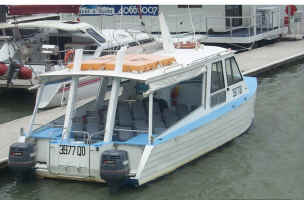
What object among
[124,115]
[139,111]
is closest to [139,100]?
[139,111]

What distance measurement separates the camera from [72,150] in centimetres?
1162

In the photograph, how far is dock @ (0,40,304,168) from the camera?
15290 mm

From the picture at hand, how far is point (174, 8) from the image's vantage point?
26.9 m

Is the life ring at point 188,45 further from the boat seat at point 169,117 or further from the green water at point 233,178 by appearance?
the green water at point 233,178

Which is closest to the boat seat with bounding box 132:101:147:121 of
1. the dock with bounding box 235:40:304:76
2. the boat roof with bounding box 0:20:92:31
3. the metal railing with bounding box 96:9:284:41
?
the boat roof with bounding box 0:20:92:31

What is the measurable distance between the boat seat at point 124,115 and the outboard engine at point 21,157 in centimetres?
194

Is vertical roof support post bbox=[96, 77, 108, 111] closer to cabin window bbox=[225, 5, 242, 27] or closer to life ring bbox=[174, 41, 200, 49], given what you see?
life ring bbox=[174, 41, 200, 49]

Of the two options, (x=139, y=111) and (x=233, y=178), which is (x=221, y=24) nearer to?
(x=139, y=111)

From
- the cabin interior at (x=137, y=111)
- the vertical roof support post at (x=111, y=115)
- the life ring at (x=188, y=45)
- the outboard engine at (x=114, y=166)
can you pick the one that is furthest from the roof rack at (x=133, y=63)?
the life ring at (x=188, y=45)

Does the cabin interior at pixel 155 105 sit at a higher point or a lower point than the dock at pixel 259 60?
higher

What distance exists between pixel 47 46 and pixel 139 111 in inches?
273

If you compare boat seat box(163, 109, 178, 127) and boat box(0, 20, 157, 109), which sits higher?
boat box(0, 20, 157, 109)

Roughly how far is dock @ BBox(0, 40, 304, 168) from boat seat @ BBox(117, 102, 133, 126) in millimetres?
2546

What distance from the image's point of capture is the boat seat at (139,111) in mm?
13172
